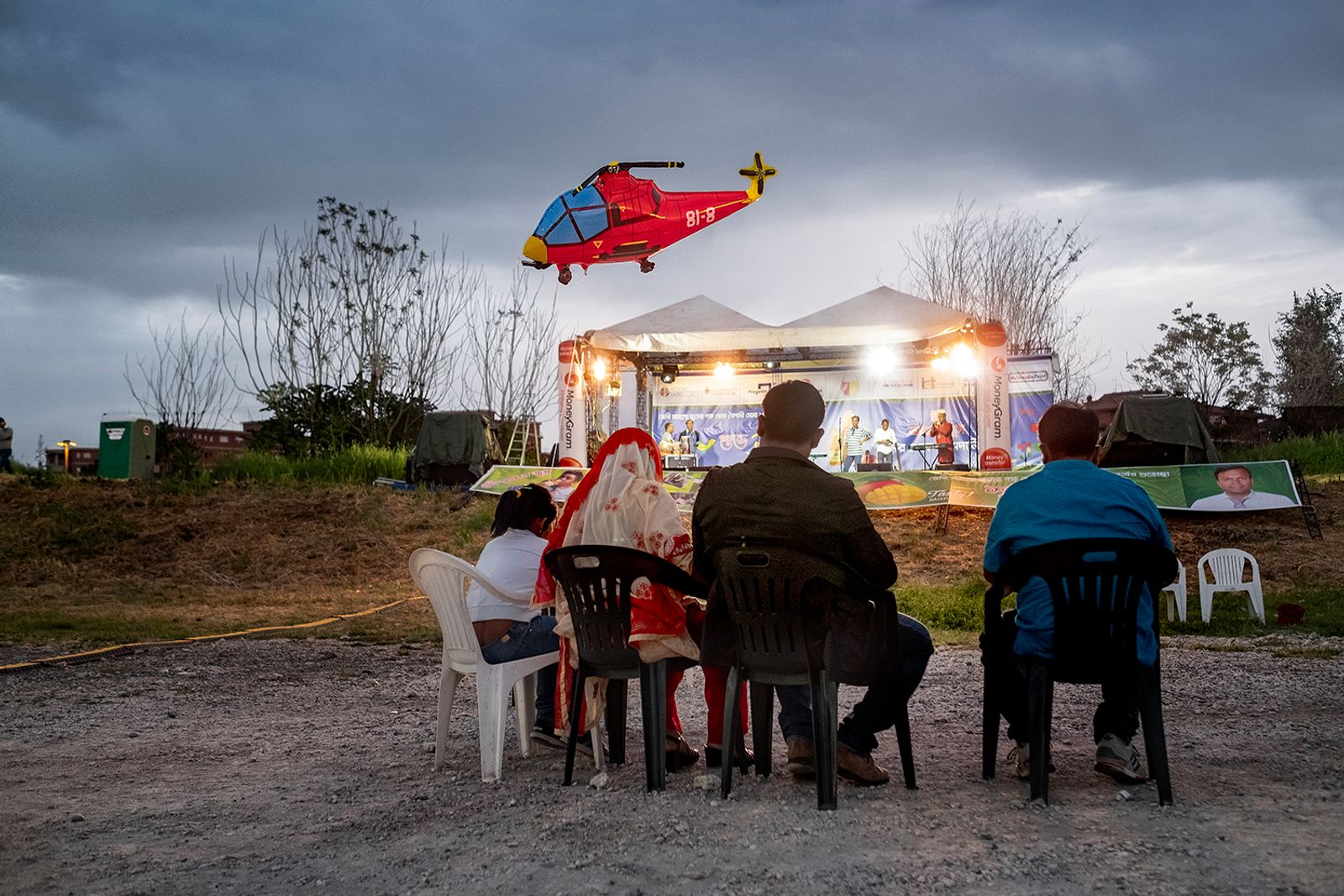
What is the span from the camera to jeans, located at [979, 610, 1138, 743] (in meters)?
3.62

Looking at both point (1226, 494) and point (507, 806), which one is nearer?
point (507, 806)

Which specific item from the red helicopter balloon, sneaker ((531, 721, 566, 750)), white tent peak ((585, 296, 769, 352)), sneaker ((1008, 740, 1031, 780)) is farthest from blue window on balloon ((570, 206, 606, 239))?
sneaker ((1008, 740, 1031, 780))

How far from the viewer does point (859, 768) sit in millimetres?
3725

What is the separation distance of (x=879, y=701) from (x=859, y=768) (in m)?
0.25

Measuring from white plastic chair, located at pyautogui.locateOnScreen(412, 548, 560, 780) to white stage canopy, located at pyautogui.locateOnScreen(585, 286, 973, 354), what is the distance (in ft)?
38.3

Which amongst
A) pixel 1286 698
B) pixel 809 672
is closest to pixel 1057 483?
pixel 809 672

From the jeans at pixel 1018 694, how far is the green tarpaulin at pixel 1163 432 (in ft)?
36.8

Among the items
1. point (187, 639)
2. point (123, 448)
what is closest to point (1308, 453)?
point (187, 639)

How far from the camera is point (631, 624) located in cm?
386

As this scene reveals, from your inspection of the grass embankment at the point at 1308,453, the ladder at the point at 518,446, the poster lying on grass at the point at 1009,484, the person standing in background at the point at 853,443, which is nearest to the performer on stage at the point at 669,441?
the poster lying on grass at the point at 1009,484

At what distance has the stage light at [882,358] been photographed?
616 inches

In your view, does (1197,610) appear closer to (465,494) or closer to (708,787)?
(708,787)

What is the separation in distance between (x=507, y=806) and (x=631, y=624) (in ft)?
2.42

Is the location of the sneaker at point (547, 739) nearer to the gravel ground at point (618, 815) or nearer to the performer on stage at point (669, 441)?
the gravel ground at point (618, 815)
